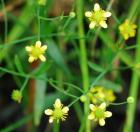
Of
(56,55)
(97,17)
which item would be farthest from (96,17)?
(56,55)

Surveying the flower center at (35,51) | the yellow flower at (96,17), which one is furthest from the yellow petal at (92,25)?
the flower center at (35,51)

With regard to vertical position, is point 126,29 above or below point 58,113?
above

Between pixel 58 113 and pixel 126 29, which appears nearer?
pixel 58 113

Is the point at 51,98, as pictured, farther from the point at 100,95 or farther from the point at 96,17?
the point at 96,17

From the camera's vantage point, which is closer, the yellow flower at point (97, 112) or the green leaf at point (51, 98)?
the yellow flower at point (97, 112)

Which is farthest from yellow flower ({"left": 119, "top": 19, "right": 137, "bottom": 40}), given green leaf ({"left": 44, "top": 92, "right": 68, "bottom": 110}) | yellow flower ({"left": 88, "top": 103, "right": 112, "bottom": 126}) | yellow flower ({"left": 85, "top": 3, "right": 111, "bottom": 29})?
green leaf ({"left": 44, "top": 92, "right": 68, "bottom": 110})

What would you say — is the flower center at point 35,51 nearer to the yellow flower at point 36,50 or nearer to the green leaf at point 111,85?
the yellow flower at point 36,50

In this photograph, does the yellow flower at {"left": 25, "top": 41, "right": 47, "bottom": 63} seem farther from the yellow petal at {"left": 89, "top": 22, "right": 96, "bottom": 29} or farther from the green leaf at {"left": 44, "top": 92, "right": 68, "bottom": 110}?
the green leaf at {"left": 44, "top": 92, "right": 68, "bottom": 110}

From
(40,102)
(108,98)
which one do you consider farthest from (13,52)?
(108,98)

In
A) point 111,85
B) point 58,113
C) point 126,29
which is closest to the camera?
point 58,113

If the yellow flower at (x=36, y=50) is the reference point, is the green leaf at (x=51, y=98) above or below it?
above

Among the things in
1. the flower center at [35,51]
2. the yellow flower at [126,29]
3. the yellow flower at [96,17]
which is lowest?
the flower center at [35,51]

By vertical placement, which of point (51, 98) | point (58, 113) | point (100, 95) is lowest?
point (58, 113)
